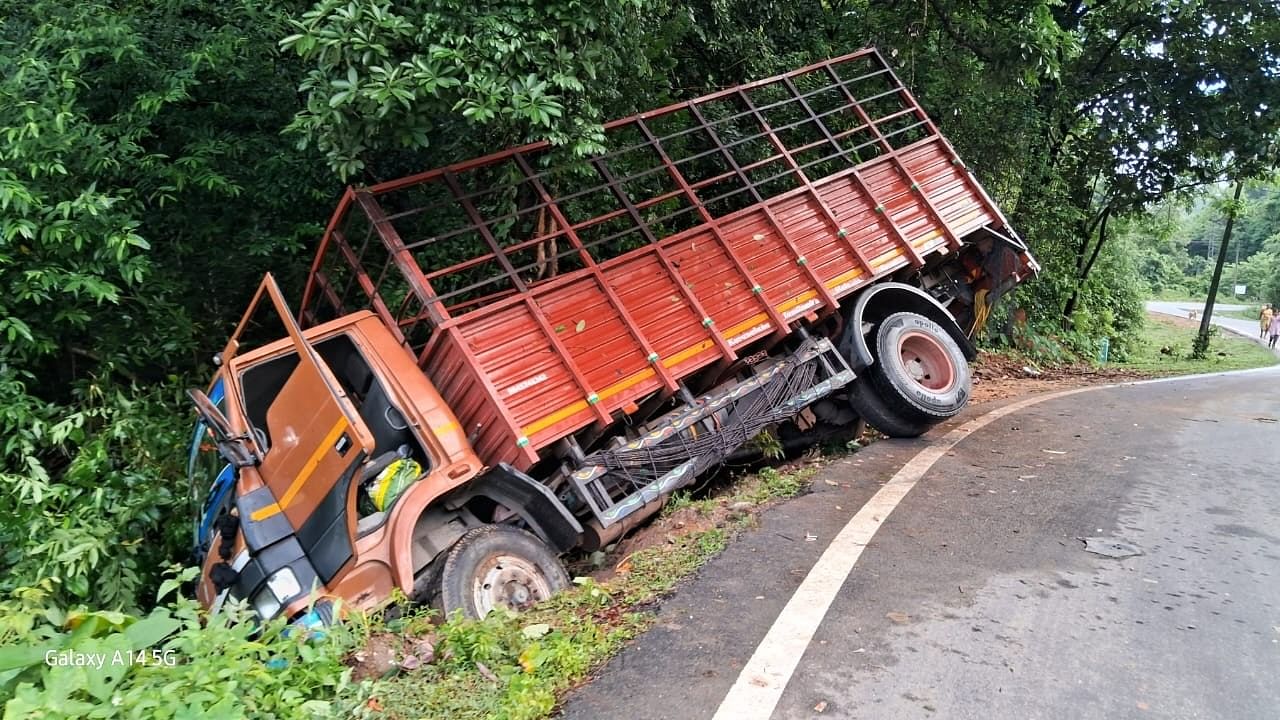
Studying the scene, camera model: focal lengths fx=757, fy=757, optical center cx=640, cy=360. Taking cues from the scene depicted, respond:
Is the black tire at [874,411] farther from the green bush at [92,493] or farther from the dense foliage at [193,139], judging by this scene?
the green bush at [92,493]

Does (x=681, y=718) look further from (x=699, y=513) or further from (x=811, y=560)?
(x=699, y=513)

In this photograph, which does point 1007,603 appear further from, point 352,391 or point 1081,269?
point 1081,269

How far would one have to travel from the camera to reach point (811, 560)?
150 inches

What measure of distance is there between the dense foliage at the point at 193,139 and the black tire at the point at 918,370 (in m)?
2.82

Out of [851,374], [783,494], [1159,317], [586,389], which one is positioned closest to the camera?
[586,389]

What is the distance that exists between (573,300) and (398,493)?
1.56 meters

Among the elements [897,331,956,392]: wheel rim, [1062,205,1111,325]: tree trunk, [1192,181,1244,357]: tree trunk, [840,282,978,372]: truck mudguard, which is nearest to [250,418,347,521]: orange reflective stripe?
[840,282,978,372]: truck mudguard

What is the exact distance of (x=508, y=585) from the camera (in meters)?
3.94

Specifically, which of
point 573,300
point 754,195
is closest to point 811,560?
point 573,300

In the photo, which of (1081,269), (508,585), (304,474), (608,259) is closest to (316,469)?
(304,474)

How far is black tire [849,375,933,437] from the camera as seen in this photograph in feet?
19.5

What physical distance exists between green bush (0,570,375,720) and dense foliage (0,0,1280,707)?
0.60 feet

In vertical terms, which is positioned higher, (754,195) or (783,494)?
(754,195)

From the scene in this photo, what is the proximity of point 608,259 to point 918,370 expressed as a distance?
2.86 m
